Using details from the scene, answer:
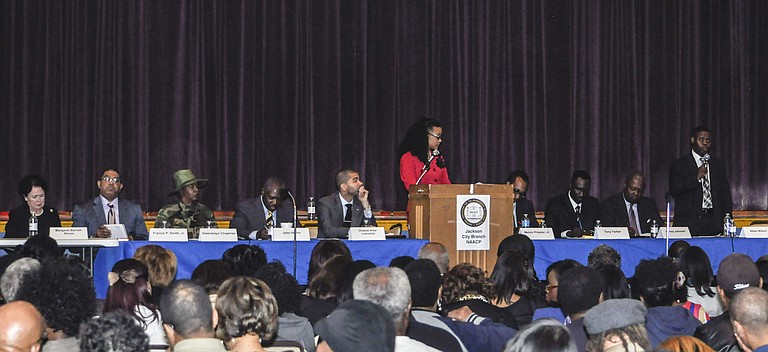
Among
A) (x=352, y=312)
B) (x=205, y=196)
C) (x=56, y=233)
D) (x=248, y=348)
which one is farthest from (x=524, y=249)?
(x=205, y=196)

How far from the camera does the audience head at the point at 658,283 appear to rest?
5012 mm

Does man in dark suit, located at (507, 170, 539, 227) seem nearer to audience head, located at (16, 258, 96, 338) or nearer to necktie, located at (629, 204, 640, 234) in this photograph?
necktie, located at (629, 204, 640, 234)

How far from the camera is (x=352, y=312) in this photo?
3078mm

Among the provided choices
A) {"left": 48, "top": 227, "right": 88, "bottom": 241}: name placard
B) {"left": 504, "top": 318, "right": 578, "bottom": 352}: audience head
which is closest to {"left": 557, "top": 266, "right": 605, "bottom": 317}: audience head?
{"left": 504, "top": 318, "right": 578, "bottom": 352}: audience head

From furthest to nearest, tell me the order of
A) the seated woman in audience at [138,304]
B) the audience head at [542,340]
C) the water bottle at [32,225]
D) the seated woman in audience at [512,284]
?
1. the water bottle at [32,225]
2. the seated woman in audience at [512,284]
3. the seated woman in audience at [138,304]
4. the audience head at [542,340]

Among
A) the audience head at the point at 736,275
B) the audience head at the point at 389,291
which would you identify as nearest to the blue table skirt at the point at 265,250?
the audience head at the point at 736,275

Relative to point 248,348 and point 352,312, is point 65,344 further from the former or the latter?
point 352,312

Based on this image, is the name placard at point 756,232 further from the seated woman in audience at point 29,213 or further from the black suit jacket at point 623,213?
the seated woman in audience at point 29,213

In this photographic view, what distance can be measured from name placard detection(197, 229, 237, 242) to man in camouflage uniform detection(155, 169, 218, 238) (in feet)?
2.37

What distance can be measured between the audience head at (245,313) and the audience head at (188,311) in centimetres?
20

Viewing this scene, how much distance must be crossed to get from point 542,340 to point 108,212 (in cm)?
640

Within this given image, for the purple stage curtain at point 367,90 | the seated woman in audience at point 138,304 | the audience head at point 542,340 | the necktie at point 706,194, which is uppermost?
the purple stage curtain at point 367,90

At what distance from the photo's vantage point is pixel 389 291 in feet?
11.8

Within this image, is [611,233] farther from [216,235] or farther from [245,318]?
[245,318]
